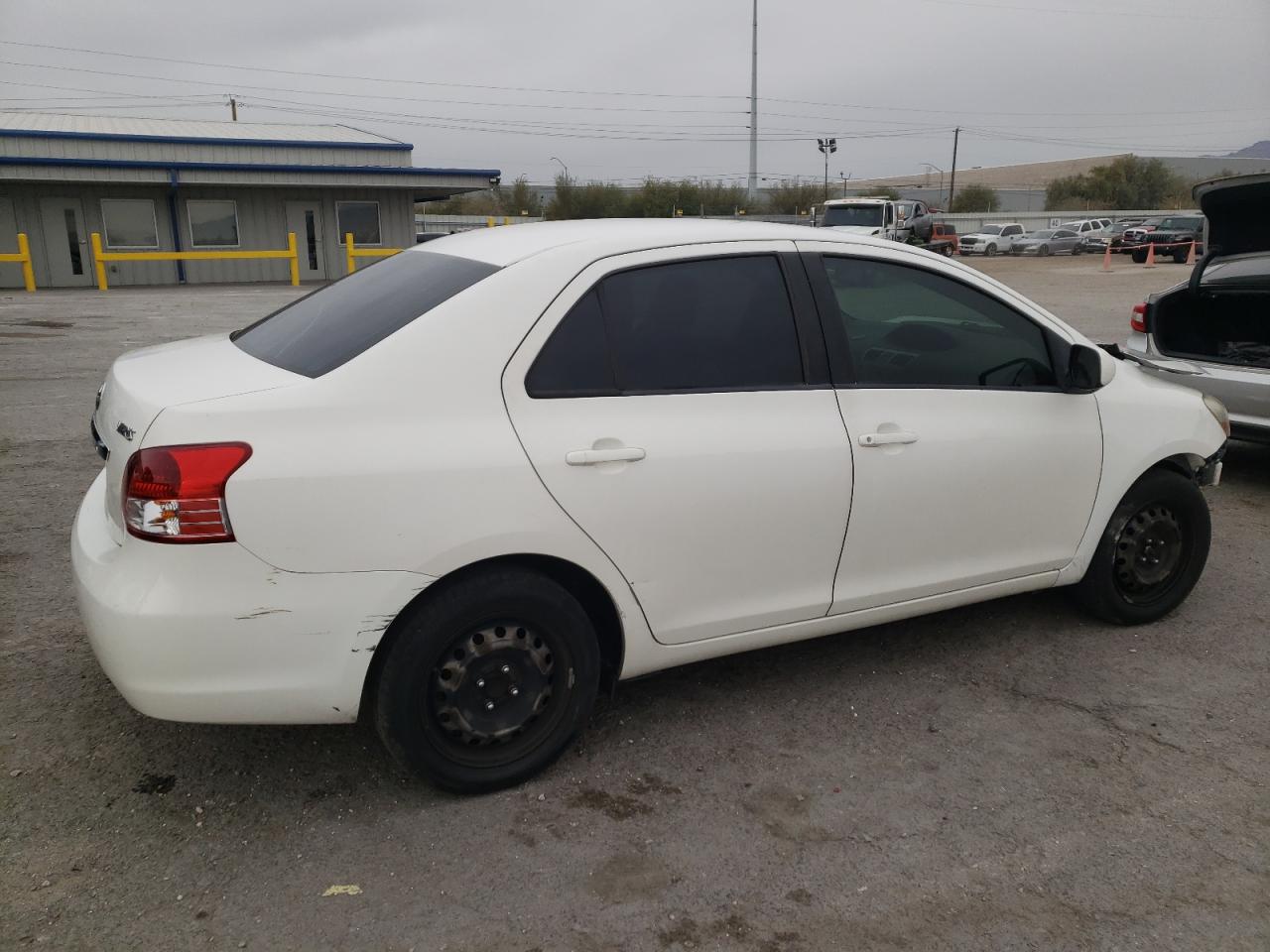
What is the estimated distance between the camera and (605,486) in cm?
295

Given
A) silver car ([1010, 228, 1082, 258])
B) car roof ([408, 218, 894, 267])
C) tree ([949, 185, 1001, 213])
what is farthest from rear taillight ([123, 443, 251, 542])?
tree ([949, 185, 1001, 213])

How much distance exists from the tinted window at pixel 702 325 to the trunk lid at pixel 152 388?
3.21 feet

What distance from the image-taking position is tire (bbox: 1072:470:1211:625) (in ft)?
13.6

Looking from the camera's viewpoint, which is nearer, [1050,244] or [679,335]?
[679,335]

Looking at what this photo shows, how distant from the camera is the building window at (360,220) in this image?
30.2m

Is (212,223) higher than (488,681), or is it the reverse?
(212,223)

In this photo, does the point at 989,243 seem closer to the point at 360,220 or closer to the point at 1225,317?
the point at 360,220

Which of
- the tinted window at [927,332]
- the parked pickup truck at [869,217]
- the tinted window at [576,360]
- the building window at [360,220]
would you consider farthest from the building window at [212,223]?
the tinted window at [576,360]

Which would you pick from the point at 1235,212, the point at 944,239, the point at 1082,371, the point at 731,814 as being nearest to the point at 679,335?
the point at 731,814

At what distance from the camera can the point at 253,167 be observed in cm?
2788

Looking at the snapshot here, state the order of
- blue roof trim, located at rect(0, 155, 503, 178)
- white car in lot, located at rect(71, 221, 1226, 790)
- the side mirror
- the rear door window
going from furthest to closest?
blue roof trim, located at rect(0, 155, 503, 178) < the side mirror < the rear door window < white car in lot, located at rect(71, 221, 1226, 790)

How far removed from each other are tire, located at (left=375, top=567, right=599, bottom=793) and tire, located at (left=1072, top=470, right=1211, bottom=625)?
2.35 metres

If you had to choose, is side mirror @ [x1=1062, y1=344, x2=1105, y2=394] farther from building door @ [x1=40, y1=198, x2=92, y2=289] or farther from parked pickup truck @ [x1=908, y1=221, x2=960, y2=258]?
parked pickup truck @ [x1=908, y1=221, x2=960, y2=258]

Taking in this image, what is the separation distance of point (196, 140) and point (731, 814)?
97.3ft
